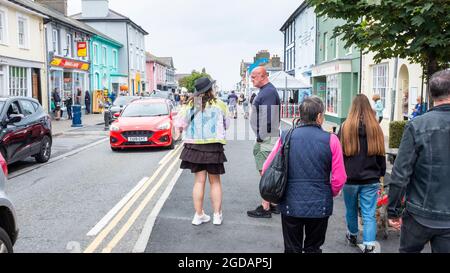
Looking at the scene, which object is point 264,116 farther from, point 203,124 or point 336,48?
point 336,48

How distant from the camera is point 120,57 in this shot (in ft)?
169

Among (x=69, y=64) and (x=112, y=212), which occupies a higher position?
(x=69, y=64)

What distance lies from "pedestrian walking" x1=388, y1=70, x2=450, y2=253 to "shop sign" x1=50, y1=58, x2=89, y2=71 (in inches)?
1111

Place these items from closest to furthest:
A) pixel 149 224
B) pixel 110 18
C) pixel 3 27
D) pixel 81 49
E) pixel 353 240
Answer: pixel 353 240 < pixel 149 224 < pixel 3 27 < pixel 81 49 < pixel 110 18

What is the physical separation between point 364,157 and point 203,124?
84.0 inches

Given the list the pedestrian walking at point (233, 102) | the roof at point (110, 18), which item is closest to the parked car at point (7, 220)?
the pedestrian walking at point (233, 102)

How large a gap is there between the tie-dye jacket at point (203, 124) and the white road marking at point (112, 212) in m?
1.61

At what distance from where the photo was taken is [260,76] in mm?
6398

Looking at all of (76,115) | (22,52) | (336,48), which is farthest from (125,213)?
(336,48)

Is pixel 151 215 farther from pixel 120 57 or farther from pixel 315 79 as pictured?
pixel 120 57

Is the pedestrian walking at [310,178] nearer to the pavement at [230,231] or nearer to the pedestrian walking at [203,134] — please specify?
the pavement at [230,231]

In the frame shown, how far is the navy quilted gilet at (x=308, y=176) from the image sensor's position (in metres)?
3.80

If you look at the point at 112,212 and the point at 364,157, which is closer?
the point at 364,157
